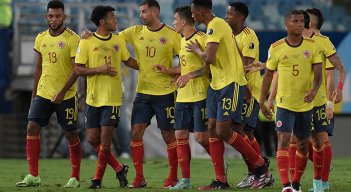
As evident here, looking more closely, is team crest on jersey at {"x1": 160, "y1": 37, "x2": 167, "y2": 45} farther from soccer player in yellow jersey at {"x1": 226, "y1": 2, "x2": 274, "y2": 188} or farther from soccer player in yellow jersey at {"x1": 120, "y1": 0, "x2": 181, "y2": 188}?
soccer player in yellow jersey at {"x1": 226, "y1": 2, "x2": 274, "y2": 188}

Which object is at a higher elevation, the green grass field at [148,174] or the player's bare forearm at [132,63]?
the player's bare forearm at [132,63]

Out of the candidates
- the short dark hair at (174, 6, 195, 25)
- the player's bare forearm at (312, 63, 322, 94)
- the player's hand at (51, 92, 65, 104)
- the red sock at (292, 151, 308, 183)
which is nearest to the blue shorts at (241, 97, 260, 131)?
the short dark hair at (174, 6, 195, 25)

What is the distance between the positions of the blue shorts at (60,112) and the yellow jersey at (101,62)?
1.76 ft

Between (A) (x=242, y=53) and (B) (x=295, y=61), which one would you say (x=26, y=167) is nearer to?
(A) (x=242, y=53)

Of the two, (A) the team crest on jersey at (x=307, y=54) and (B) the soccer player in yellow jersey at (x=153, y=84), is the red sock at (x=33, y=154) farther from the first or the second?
(A) the team crest on jersey at (x=307, y=54)

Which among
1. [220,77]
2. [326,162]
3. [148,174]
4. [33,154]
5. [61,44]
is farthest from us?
[148,174]

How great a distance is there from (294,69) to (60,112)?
10.9 feet

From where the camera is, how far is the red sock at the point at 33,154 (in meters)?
15.1

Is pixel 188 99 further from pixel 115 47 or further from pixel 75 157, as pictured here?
pixel 75 157

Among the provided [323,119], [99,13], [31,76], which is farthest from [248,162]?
[31,76]

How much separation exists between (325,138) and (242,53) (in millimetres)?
1635

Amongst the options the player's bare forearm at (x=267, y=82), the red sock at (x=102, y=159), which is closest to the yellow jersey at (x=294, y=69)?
the player's bare forearm at (x=267, y=82)

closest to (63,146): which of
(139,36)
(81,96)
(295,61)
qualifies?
(81,96)

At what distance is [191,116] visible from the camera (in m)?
14.4
